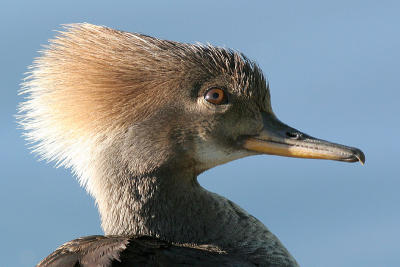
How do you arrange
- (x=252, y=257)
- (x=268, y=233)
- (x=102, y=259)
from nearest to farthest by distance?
(x=102, y=259)
(x=252, y=257)
(x=268, y=233)

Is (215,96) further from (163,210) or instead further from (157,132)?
(163,210)

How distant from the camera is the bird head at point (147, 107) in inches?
188

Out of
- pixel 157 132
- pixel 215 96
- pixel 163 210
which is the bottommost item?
pixel 163 210

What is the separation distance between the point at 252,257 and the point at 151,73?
133 cm

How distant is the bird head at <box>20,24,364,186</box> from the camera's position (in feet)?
15.7

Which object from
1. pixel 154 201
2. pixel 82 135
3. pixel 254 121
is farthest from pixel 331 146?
pixel 82 135

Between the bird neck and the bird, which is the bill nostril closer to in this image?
the bird

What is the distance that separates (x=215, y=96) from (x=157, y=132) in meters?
0.46

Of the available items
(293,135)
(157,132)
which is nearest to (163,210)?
(157,132)

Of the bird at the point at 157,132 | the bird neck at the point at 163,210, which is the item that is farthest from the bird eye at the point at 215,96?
the bird neck at the point at 163,210

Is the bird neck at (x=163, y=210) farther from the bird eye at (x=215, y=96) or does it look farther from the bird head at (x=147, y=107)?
the bird eye at (x=215, y=96)

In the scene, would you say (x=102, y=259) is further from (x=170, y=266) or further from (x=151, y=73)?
(x=151, y=73)

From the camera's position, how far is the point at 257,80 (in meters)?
5.13

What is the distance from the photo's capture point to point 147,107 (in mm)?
4820
